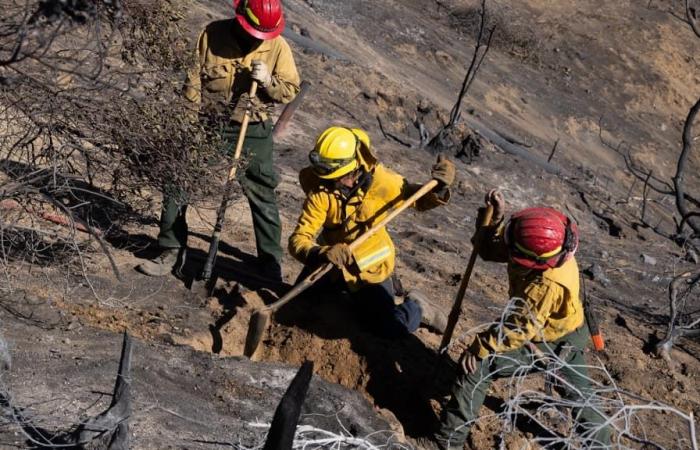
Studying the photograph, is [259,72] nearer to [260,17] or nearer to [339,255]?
[260,17]

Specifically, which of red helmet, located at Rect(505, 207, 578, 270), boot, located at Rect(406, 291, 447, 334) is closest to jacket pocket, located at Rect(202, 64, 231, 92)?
boot, located at Rect(406, 291, 447, 334)

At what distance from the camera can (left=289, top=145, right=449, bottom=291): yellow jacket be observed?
19.3 ft

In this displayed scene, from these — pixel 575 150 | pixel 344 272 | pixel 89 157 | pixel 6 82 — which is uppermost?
pixel 6 82

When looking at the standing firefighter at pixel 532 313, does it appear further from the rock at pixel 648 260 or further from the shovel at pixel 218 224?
the rock at pixel 648 260

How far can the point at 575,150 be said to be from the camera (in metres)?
16.9

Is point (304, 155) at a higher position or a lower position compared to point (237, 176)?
lower

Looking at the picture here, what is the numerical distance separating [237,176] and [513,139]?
9.88 meters

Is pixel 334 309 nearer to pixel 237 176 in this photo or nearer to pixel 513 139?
pixel 237 176

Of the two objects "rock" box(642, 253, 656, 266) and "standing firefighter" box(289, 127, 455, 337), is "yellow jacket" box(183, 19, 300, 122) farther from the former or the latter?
"rock" box(642, 253, 656, 266)

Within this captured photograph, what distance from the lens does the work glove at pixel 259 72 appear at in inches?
232

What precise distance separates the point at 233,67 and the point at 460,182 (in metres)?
5.88

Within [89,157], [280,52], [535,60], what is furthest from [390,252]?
[535,60]

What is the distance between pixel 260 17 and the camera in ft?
19.3

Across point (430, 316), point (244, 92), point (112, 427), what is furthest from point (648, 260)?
point (112, 427)
